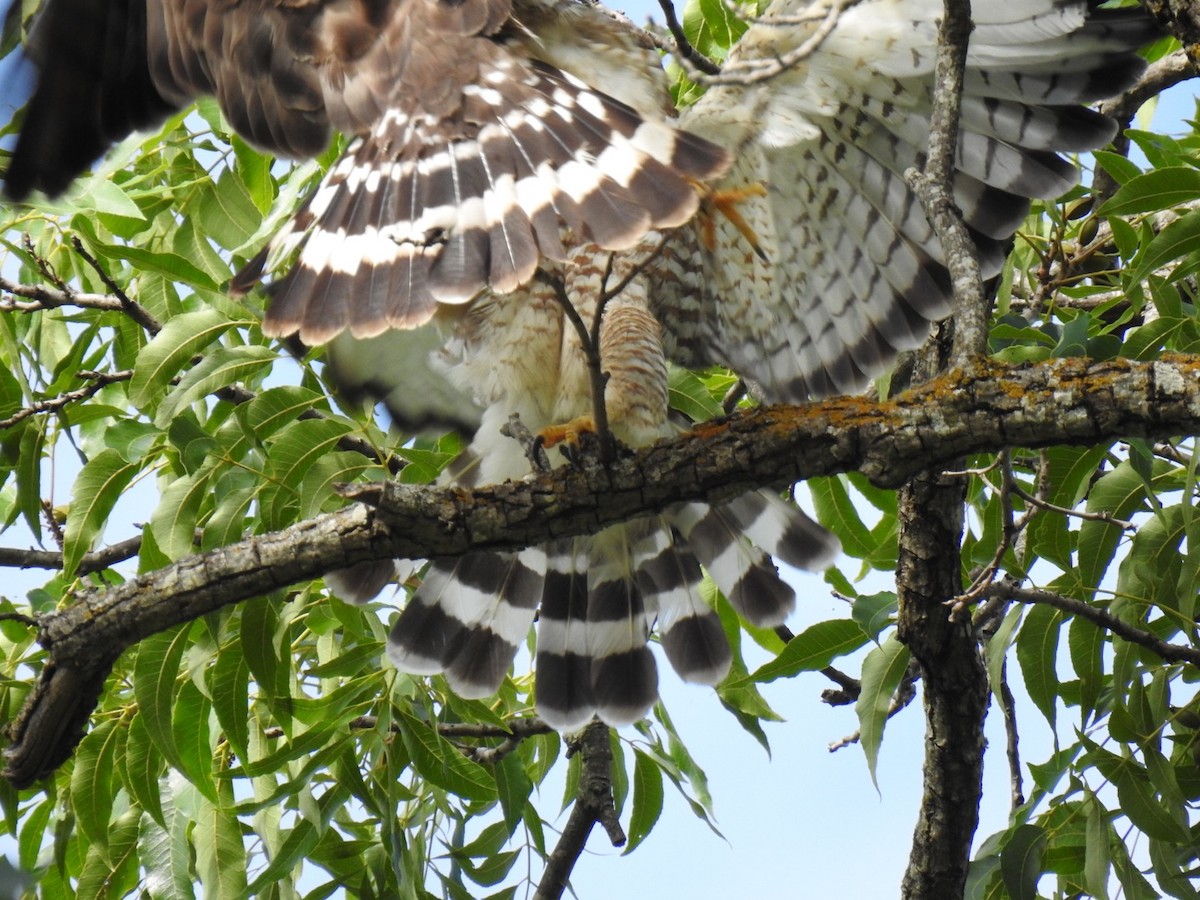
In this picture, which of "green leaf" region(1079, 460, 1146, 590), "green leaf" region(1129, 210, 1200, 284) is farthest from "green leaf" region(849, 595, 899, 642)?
"green leaf" region(1129, 210, 1200, 284)

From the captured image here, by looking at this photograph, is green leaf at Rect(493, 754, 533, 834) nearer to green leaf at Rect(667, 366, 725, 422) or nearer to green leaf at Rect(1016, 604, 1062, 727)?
green leaf at Rect(667, 366, 725, 422)

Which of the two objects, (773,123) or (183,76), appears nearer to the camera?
(773,123)

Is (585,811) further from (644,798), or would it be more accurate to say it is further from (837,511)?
(837,511)

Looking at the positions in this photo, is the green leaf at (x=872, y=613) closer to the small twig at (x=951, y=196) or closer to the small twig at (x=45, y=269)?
the small twig at (x=951, y=196)

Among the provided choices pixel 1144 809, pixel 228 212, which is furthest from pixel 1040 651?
pixel 228 212

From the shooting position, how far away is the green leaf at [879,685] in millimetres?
2662

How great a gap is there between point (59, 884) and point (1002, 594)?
A: 2.30 metres

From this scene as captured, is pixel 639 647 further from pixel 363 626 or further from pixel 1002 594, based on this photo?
pixel 1002 594

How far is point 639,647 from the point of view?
3.24m

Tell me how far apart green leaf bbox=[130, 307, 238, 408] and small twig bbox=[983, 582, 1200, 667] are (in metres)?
1.84

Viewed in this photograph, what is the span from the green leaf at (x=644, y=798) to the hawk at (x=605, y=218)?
1.23ft

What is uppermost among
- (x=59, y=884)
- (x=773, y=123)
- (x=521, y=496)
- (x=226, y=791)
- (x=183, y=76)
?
(x=183, y=76)

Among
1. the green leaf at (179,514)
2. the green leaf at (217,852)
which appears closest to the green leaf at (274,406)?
the green leaf at (179,514)

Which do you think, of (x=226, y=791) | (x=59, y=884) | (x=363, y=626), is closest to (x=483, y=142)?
(x=363, y=626)
